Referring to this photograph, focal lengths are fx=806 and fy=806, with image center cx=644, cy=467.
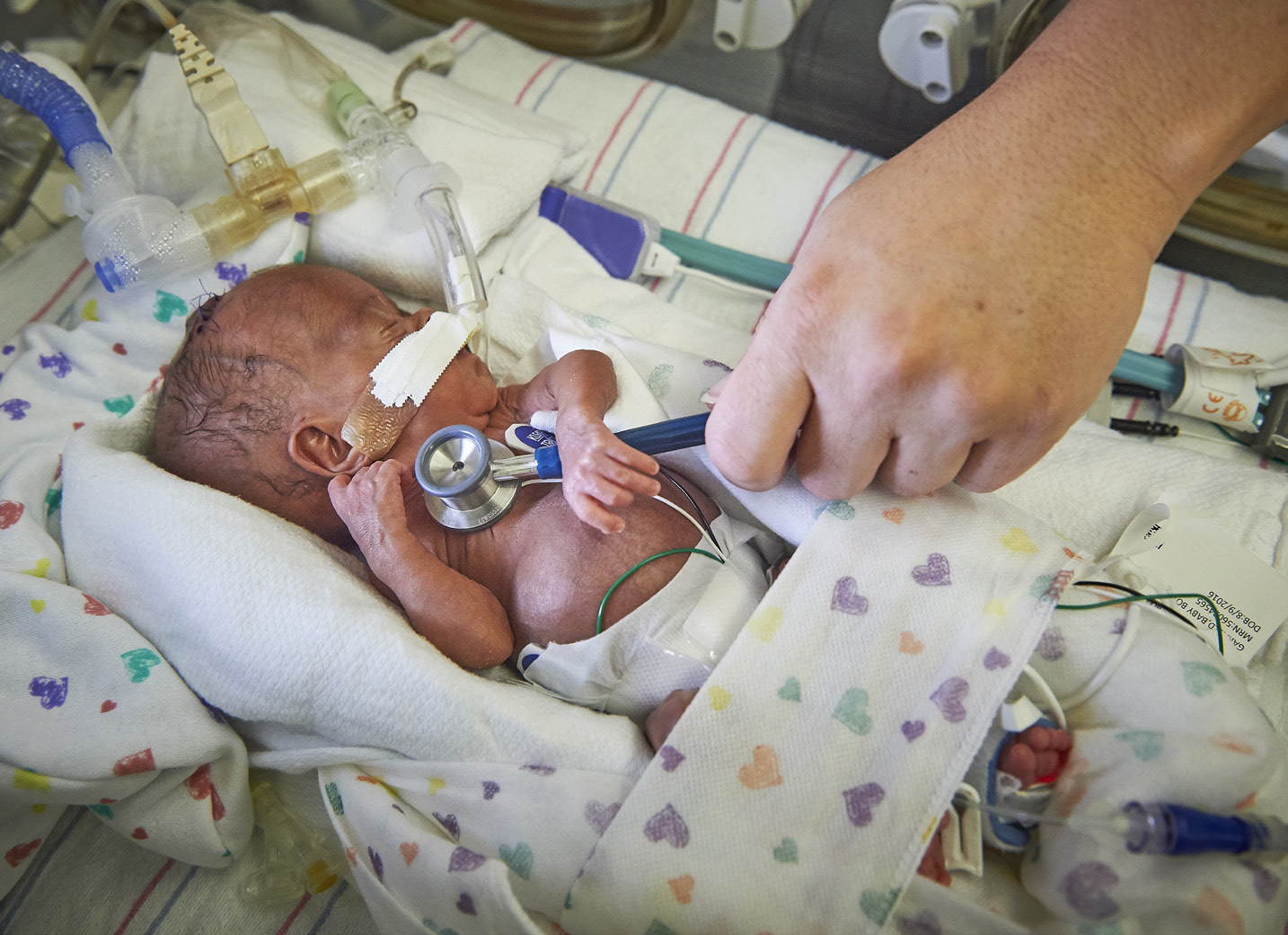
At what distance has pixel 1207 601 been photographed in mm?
1024

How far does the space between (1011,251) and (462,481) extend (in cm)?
66

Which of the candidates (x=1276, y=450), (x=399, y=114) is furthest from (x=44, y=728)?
(x=1276, y=450)

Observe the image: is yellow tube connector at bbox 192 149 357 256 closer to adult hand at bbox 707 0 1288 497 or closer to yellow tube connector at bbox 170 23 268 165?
yellow tube connector at bbox 170 23 268 165

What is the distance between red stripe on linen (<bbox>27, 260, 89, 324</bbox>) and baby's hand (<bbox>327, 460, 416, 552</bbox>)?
78 centimetres

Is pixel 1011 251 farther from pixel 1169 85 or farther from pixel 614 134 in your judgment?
pixel 614 134

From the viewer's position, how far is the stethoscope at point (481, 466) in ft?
3.13

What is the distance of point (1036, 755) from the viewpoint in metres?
0.87

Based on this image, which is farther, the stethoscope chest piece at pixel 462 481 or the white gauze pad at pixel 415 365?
the white gauze pad at pixel 415 365

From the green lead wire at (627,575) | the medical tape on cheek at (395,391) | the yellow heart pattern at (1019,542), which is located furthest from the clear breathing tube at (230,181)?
the yellow heart pattern at (1019,542)

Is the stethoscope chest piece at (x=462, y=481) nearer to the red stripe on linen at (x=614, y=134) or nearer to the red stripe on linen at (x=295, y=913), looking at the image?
the red stripe on linen at (x=295, y=913)

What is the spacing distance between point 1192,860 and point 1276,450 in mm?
781

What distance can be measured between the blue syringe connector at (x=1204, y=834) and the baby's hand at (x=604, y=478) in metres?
0.57

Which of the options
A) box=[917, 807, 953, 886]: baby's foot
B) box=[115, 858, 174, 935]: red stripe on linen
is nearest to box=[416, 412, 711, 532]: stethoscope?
box=[917, 807, 953, 886]: baby's foot

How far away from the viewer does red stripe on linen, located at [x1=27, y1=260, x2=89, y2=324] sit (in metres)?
1.44
